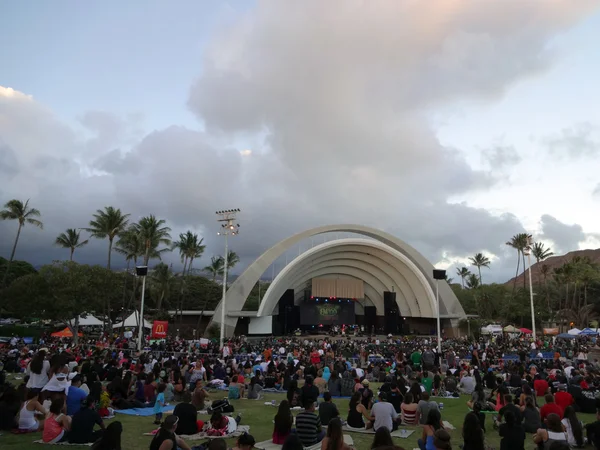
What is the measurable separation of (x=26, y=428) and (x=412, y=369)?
12.7 meters

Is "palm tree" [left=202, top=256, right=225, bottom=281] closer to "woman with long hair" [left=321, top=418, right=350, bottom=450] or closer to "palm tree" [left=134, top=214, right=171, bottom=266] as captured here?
"palm tree" [left=134, top=214, right=171, bottom=266]

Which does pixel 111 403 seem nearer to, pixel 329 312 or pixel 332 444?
pixel 332 444

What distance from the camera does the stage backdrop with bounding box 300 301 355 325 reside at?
5141 centimetres

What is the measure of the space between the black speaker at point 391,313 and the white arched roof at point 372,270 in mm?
1069

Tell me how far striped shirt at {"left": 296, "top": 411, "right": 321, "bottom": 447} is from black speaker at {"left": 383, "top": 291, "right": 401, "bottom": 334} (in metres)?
45.6

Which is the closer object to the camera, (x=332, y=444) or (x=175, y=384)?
(x=332, y=444)

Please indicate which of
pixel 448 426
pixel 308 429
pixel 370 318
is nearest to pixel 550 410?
pixel 448 426

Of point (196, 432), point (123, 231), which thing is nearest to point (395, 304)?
point (123, 231)

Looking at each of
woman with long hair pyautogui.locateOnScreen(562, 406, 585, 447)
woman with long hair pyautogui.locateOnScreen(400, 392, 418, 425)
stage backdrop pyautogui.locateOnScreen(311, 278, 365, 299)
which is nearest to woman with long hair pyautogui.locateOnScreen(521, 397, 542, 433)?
woman with long hair pyautogui.locateOnScreen(562, 406, 585, 447)

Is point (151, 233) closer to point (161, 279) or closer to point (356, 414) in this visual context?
point (161, 279)

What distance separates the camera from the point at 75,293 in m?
33.6

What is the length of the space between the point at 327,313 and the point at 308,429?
45801 mm

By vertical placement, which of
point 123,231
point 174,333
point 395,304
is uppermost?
point 123,231

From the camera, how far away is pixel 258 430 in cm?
884
